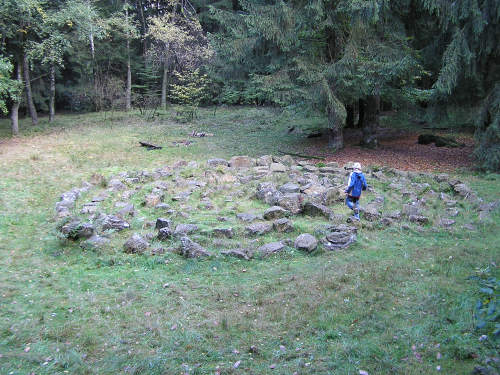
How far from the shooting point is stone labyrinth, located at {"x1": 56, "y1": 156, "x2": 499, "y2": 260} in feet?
27.2

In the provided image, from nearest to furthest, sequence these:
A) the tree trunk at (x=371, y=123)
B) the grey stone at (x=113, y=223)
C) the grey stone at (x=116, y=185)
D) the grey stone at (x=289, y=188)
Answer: the grey stone at (x=113, y=223) → the grey stone at (x=289, y=188) → the grey stone at (x=116, y=185) → the tree trunk at (x=371, y=123)

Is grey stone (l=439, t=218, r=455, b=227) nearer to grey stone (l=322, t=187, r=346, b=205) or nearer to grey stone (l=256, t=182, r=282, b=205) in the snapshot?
grey stone (l=322, t=187, r=346, b=205)

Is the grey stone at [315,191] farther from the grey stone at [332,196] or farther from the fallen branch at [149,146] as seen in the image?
the fallen branch at [149,146]

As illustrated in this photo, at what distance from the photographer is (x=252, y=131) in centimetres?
2456

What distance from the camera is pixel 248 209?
34.9 feet

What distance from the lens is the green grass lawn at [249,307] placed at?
4.57m

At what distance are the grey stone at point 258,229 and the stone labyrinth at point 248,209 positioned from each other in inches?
0.8

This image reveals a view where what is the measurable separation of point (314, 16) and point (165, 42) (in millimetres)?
15505

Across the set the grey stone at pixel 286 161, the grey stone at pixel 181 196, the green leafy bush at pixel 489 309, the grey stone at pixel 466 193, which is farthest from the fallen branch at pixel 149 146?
the green leafy bush at pixel 489 309

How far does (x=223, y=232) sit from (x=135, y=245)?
183 cm

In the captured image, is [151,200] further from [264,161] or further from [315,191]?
[264,161]

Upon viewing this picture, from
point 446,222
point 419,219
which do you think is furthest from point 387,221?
point 446,222

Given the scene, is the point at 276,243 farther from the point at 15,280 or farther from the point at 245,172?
the point at 245,172

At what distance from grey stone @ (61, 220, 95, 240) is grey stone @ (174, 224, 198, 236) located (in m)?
1.75
